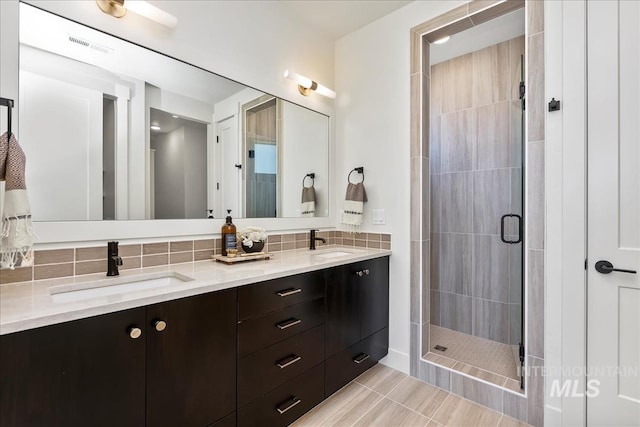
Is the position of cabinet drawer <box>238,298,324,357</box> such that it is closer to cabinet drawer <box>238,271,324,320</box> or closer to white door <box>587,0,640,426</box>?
cabinet drawer <box>238,271,324,320</box>

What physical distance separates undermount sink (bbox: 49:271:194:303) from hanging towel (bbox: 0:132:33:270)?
21 centimetres

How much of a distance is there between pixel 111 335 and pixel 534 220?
206cm

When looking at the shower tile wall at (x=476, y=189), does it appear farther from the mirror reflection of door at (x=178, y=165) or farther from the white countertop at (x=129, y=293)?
the mirror reflection of door at (x=178, y=165)

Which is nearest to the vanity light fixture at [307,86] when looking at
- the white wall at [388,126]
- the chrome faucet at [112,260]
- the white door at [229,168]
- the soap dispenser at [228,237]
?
the white wall at [388,126]

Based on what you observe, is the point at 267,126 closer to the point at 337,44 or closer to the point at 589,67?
the point at 337,44

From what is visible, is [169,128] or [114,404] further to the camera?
[169,128]

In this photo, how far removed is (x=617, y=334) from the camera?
1412 millimetres

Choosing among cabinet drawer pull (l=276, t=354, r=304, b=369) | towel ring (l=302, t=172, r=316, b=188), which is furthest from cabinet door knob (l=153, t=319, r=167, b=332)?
towel ring (l=302, t=172, r=316, b=188)

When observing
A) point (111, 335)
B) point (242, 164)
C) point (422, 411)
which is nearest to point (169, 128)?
point (242, 164)

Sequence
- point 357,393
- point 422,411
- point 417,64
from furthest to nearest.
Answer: point 417,64
point 357,393
point 422,411

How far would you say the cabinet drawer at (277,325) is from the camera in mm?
1368

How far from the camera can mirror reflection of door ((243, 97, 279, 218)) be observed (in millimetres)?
2086

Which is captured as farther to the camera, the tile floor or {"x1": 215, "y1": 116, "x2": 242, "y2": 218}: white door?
{"x1": 215, "y1": 116, "x2": 242, "y2": 218}: white door

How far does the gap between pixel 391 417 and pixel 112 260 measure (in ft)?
5.70
